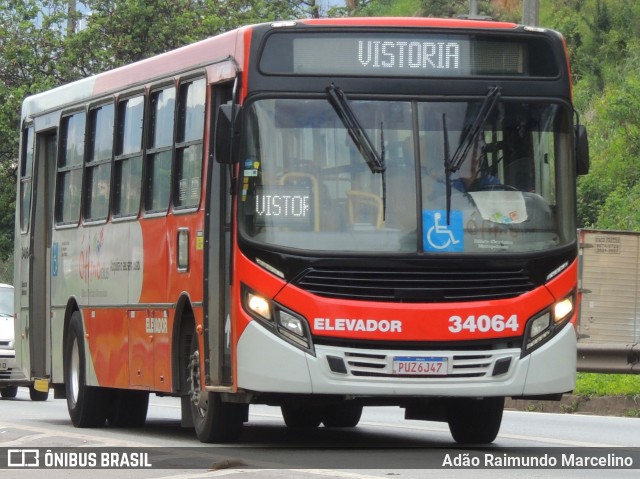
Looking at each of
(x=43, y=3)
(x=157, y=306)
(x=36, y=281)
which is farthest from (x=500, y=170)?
(x=43, y=3)

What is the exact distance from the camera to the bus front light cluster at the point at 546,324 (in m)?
11.9

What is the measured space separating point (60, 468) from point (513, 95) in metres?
4.25

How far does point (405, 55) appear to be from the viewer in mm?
12273

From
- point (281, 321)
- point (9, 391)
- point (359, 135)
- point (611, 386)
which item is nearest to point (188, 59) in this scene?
point (359, 135)

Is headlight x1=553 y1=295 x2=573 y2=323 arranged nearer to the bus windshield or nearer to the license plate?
the bus windshield

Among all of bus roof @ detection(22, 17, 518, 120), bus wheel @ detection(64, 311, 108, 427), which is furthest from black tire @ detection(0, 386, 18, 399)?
bus wheel @ detection(64, 311, 108, 427)

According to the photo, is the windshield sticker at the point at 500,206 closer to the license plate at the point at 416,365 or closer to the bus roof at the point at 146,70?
the license plate at the point at 416,365

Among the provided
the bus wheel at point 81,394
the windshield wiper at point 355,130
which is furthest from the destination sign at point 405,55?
the bus wheel at point 81,394

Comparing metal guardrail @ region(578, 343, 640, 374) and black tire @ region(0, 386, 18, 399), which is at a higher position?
metal guardrail @ region(578, 343, 640, 374)

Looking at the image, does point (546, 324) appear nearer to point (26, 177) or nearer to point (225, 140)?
point (225, 140)

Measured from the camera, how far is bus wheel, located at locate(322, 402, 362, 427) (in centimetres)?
1557

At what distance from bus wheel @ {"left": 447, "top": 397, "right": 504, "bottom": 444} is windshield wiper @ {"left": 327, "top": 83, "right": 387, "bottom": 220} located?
2.16 metres

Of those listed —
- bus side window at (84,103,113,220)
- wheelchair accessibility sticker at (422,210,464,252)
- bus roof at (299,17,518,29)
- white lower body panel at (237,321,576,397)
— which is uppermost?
bus roof at (299,17,518,29)

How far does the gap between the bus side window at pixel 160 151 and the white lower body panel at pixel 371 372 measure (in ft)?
8.06
